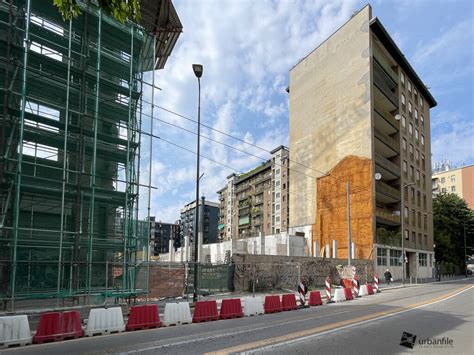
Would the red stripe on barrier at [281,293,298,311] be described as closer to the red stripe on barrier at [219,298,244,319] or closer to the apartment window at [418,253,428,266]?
the red stripe on barrier at [219,298,244,319]

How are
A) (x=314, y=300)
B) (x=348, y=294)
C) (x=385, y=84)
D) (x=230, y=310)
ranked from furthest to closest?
(x=385, y=84) → (x=348, y=294) → (x=314, y=300) → (x=230, y=310)

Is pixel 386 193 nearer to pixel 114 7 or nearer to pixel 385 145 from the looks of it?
pixel 385 145

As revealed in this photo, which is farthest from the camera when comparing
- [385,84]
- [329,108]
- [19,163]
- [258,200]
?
[258,200]

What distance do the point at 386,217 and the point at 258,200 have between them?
2147 inches

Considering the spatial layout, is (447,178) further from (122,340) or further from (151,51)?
(122,340)

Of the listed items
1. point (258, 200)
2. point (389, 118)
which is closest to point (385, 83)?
point (389, 118)

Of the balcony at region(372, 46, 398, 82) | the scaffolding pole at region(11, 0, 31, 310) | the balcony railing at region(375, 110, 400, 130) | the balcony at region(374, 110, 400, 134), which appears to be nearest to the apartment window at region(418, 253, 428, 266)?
the balcony at region(374, 110, 400, 134)

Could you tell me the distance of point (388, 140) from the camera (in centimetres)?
4756

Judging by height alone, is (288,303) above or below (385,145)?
below

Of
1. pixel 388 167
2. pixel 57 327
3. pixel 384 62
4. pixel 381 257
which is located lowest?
pixel 57 327

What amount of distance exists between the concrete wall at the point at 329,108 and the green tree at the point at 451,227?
2550cm

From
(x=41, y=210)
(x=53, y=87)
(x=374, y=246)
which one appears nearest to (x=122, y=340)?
(x=41, y=210)

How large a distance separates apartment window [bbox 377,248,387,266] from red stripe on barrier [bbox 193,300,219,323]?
107 feet

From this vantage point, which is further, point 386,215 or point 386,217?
point 386,215
